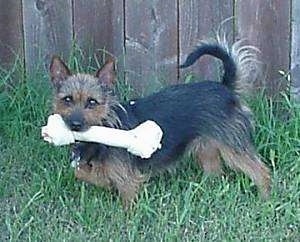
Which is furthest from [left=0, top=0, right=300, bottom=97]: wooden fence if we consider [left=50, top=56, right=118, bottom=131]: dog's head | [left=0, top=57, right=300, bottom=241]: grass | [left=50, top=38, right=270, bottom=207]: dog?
[left=50, top=56, right=118, bottom=131]: dog's head

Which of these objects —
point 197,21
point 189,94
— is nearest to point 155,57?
point 197,21

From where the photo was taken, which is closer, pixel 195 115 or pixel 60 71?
pixel 60 71

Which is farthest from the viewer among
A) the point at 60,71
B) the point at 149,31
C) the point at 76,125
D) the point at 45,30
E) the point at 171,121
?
the point at 45,30

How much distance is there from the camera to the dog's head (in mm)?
4980

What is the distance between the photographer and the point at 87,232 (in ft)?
16.2

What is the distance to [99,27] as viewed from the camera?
241 inches

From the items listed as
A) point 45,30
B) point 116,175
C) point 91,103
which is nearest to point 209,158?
point 116,175

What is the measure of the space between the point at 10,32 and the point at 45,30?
22 cm

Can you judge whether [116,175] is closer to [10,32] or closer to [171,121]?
[171,121]

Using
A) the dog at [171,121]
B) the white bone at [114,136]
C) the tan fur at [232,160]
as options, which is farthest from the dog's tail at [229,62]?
the white bone at [114,136]

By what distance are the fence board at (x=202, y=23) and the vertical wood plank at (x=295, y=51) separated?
373 mm

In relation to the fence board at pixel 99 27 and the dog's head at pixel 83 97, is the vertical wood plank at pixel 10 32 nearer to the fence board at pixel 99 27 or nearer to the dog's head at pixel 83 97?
the fence board at pixel 99 27

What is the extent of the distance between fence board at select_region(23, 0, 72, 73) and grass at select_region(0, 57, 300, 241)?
0.50 m

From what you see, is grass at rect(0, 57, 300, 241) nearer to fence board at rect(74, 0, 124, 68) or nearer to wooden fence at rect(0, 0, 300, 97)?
wooden fence at rect(0, 0, 300, 97)
